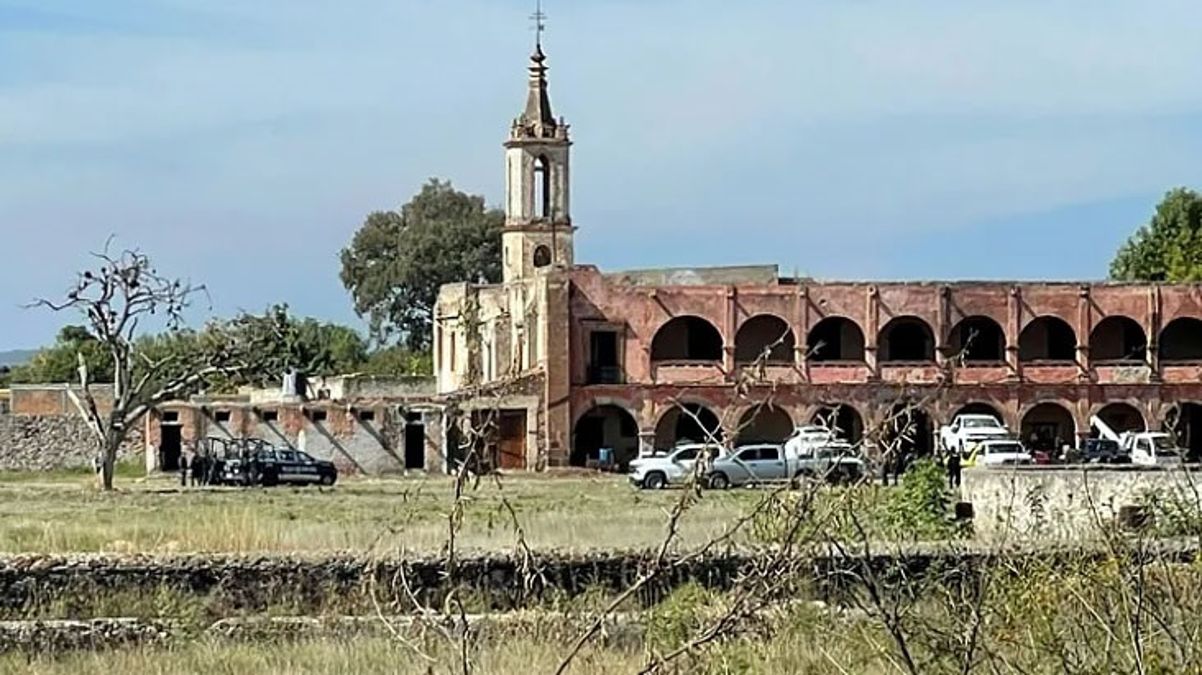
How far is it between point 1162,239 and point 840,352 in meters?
26.4

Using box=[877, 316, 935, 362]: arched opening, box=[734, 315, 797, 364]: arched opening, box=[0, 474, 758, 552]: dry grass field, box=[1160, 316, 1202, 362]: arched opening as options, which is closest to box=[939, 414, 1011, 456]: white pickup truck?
box=[877, 316, 935, 362]: arched opening

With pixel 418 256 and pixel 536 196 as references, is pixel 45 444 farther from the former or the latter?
pixel 418 256

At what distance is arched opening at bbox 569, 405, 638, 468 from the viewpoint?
6081cm

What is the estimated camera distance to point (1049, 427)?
2463 inches

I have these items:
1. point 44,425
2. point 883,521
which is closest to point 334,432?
point 44,425

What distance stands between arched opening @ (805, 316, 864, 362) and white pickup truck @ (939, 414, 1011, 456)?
3945mm

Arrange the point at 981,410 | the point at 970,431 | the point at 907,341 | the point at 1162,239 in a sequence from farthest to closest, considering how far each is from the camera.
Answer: the point at 1162,239, the point at 907,341, the point at 981,410, the point at 970,431

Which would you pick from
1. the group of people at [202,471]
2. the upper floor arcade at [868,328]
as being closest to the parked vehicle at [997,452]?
the upper floor arcade at [868,328]

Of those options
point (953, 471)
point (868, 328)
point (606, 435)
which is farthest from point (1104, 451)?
point (953, 471)

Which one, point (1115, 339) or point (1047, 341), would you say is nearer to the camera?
point (1115, 339)

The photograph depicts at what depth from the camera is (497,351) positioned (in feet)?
222

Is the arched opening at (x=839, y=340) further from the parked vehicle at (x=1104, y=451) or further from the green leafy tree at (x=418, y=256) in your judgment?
the green leafy tree at (x=418, y=256)

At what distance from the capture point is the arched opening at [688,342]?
61594 mm

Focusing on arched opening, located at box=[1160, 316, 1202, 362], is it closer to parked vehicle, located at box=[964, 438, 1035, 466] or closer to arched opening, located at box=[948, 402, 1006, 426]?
arched opening, located at box=[948, 402, 1006, 426]
